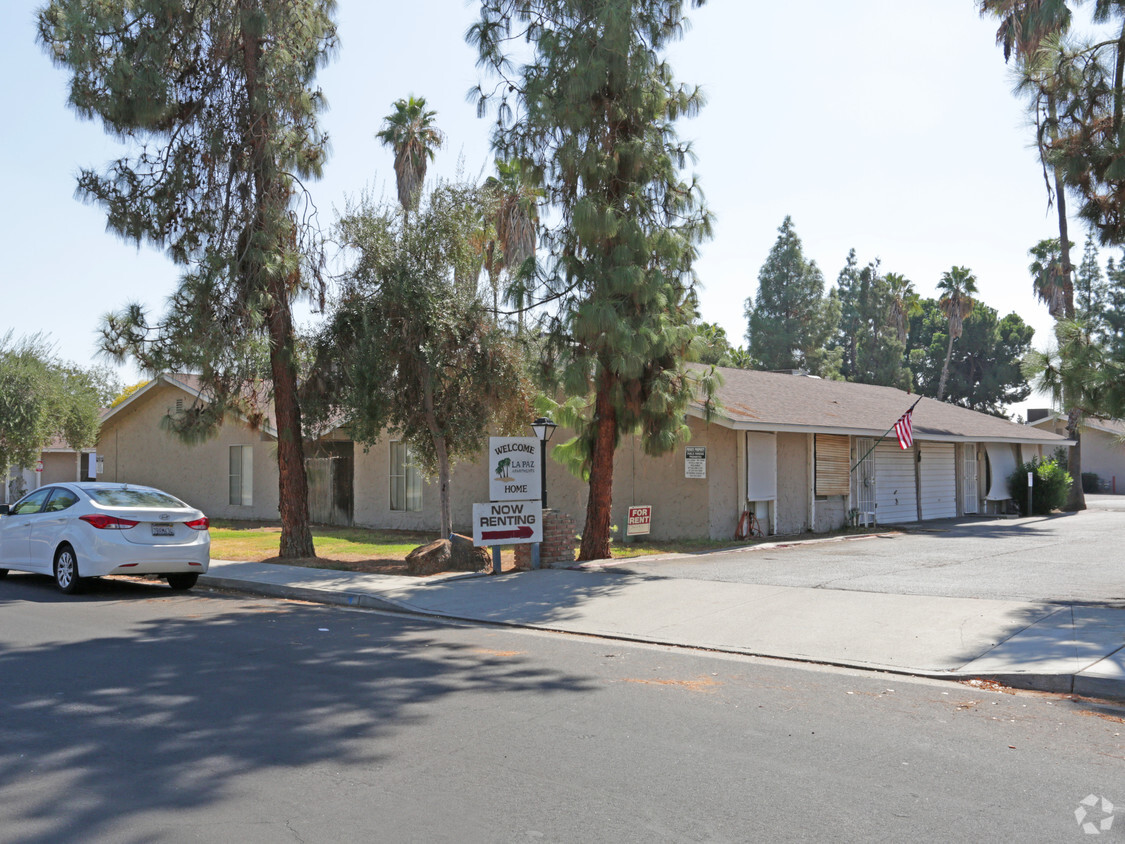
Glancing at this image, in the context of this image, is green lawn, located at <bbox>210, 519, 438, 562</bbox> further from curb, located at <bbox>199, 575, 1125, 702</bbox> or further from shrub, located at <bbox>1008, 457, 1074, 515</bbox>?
shrub, located at <bbox>1008, 457, 1074, 515</bbox>

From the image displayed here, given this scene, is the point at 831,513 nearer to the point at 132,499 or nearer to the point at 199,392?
the point at 199,392

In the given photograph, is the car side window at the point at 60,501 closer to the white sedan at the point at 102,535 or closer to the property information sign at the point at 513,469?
the white sedan at the point at 102,535

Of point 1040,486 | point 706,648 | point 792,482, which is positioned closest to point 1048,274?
point 1040,486

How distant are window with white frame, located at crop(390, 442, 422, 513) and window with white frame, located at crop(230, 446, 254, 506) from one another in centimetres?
588

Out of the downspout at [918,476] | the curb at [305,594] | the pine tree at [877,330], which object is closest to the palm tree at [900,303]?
the pine tree at [877,330]

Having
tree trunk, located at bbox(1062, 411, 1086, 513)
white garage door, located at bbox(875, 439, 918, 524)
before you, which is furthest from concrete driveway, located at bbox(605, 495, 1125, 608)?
tree trunk, located at bbox(1062, 411, 1086, 513)

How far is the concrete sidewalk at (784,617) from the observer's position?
825 cm

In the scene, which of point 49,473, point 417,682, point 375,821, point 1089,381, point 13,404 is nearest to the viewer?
point 375,821

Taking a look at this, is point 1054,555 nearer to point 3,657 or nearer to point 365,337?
point 365,337

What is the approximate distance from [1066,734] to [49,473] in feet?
151

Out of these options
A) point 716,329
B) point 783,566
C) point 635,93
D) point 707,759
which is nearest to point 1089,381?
point 783,566

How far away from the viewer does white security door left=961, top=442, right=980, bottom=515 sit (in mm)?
29359

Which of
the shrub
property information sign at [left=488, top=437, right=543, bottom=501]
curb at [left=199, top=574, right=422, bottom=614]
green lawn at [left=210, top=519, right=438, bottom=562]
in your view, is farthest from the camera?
the shrub

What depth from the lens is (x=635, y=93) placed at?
1497 cm
